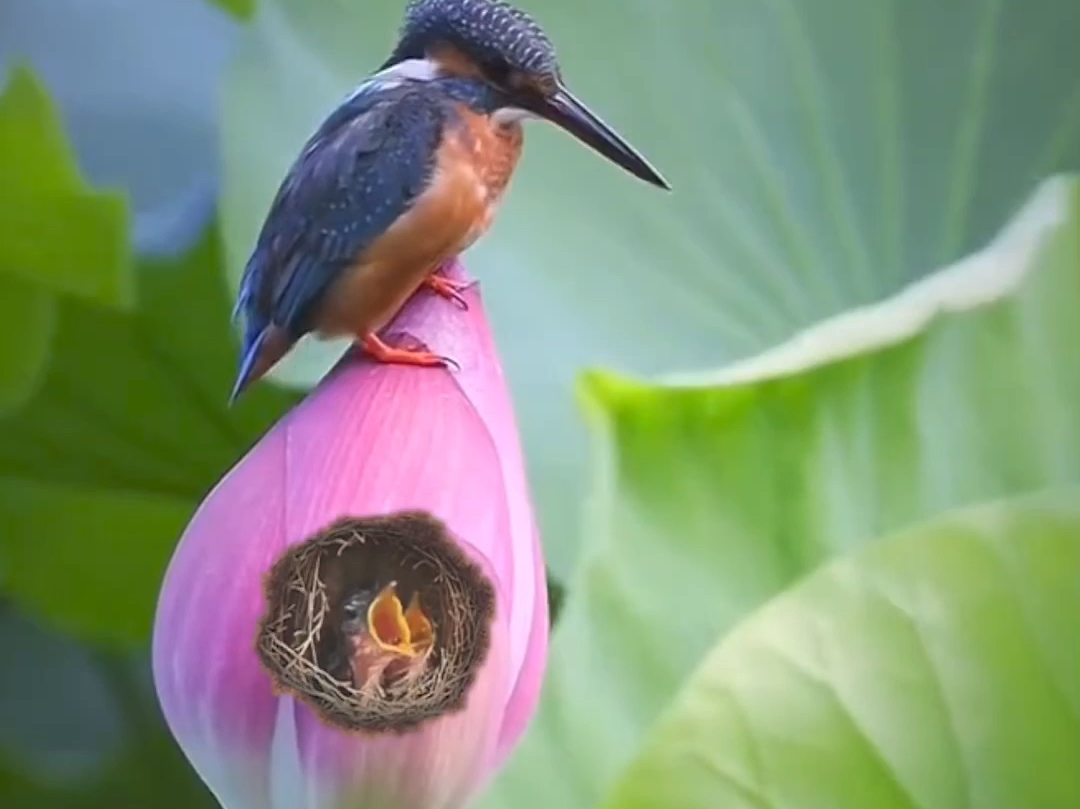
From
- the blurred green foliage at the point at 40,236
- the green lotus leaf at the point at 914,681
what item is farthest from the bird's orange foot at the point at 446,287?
the blurred green foliage at the point at 40,236

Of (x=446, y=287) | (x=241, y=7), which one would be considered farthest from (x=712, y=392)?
(x=241, y=7)

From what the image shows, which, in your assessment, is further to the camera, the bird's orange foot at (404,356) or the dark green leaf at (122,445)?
the dark green leaf at (122,445)

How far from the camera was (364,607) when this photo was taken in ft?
1.07

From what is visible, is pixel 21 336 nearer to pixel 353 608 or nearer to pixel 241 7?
pixel 241 7

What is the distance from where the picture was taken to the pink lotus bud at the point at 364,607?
0.31 m

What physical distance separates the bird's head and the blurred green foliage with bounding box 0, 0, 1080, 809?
7 cm

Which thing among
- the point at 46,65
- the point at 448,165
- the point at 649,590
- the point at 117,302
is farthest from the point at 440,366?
the point at 46,65

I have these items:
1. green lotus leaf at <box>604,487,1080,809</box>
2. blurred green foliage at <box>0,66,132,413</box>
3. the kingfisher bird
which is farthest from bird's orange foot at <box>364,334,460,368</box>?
blurred green foliage at <box>0,66,132,413</box>

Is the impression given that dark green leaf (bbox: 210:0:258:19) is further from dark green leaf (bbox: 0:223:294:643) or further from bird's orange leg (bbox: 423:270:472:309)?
bird's orange leg (bbox: 423:270:472:309)

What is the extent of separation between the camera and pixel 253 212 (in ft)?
1.85

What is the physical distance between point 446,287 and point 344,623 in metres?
0.08

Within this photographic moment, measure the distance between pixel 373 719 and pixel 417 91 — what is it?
0.46 ft

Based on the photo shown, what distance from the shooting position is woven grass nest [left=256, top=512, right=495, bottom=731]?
12.2 inches

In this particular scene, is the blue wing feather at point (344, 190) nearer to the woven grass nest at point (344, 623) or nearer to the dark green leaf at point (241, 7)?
the woven grass nest at point (344, 623)
